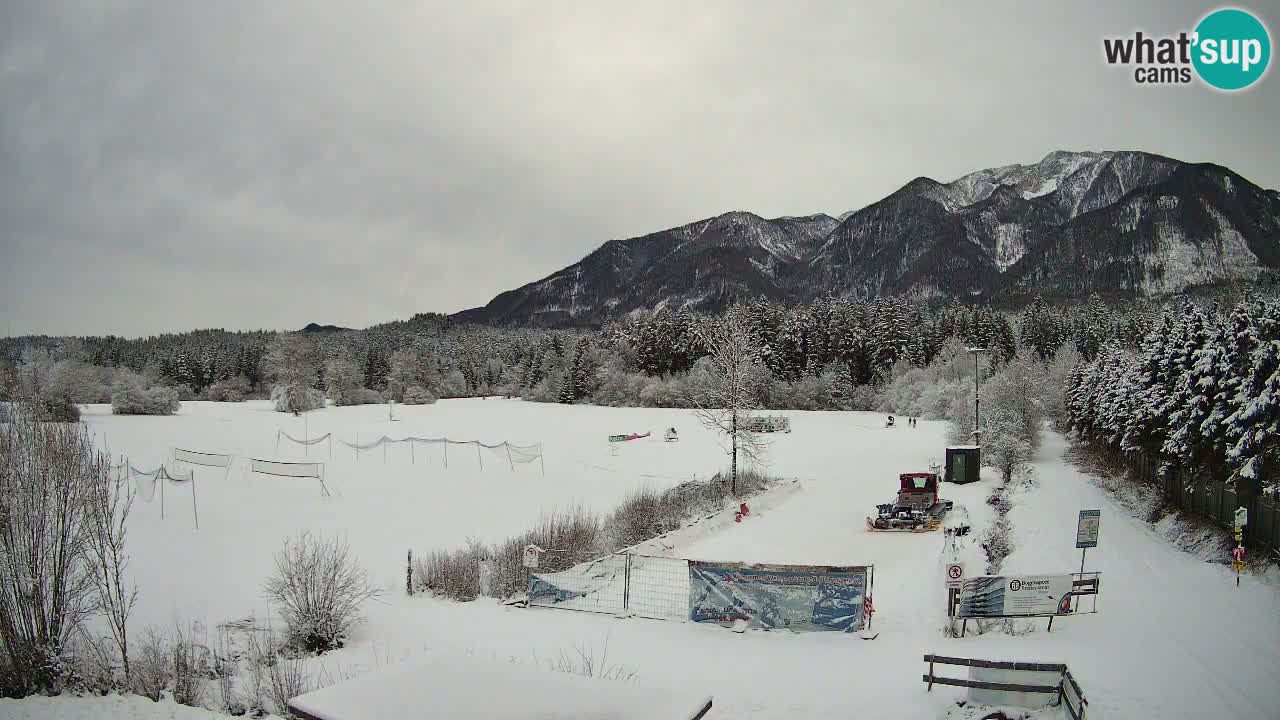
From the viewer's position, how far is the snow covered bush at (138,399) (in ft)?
217

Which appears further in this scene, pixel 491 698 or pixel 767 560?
pixel 767 560

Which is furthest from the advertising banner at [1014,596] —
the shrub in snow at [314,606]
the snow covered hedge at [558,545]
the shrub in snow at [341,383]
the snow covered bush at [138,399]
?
the shrub in snow at [341,383]

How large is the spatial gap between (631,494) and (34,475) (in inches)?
903

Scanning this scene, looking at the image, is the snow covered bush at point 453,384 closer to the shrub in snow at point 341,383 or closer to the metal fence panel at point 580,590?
the shrub in snow at point 341,383

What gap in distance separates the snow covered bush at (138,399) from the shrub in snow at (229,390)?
35.8m

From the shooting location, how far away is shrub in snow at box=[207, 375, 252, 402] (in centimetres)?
10406

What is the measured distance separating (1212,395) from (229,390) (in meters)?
118

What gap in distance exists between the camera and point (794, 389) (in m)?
86.8

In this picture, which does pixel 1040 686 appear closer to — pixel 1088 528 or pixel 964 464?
pixel 1088 528

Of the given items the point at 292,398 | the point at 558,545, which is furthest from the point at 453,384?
the point at 558,545

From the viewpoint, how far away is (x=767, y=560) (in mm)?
19141

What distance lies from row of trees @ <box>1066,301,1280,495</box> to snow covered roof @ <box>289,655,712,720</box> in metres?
16.4

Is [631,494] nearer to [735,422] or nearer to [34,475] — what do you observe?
[735,422]

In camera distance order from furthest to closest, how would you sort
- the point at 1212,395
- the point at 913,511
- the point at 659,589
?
the point at 913,511, the point at 1212,395, the point at 659,589
